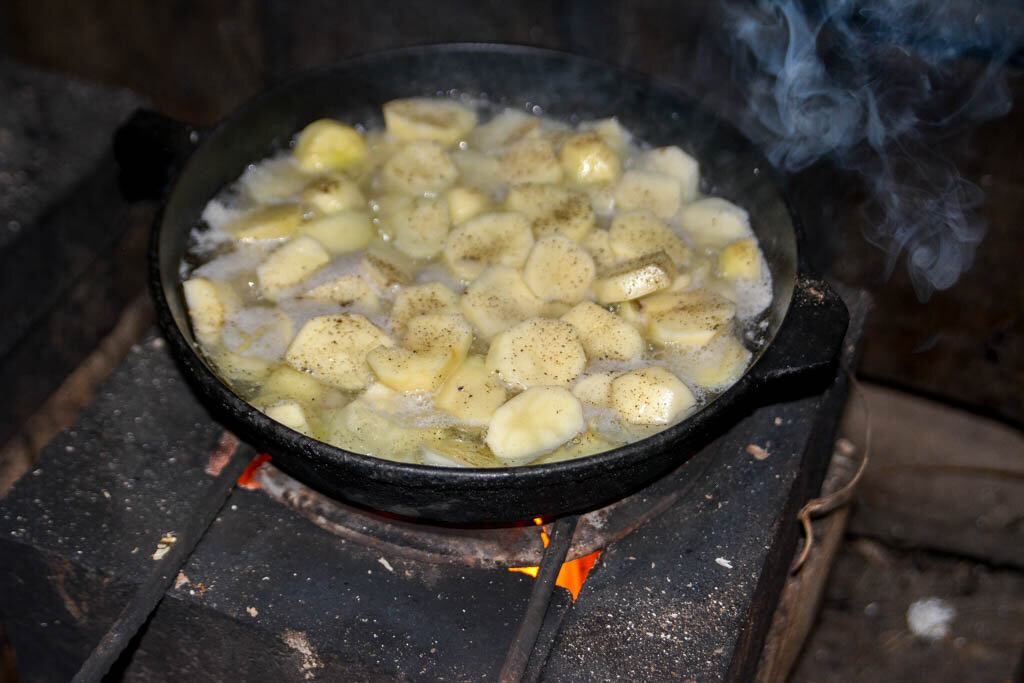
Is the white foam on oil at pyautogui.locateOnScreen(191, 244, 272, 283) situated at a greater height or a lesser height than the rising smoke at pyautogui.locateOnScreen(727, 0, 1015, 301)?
greater

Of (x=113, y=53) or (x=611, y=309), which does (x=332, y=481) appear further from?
(x=113, y=53)

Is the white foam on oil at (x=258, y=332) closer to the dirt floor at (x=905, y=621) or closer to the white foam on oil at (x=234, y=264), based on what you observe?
the white foam on oil at (x=234, y=264)

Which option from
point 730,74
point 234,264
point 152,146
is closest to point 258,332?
point 234,264

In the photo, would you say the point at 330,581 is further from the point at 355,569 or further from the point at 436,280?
the point at 436,280

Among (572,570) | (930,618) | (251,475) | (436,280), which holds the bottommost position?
(930,618)

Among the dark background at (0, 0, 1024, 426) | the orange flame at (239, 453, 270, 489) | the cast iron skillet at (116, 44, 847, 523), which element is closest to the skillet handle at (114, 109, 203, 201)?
the cast iron skillet at (116, 44, 847, 523)

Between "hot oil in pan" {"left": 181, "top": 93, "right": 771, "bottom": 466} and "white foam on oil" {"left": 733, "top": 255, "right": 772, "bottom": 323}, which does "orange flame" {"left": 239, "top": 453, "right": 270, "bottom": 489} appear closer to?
"hot oil in pan" {"left": 181, "top": 93, "right": 771, "bottom": 466}
